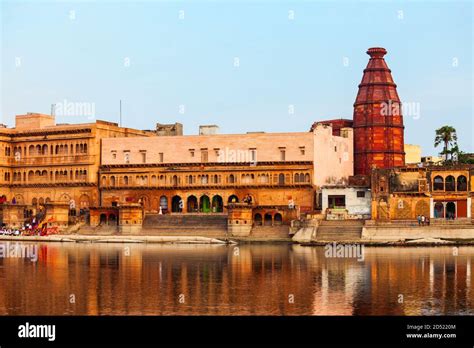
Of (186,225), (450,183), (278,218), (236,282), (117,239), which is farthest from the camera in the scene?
(186,225)

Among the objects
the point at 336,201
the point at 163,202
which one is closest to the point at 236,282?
the point at 336,201

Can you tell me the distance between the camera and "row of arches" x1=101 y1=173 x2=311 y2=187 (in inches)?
3750

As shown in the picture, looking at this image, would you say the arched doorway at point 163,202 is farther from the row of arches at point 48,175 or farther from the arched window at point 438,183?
the arched window at point 438,183

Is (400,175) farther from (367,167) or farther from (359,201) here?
(367,167)

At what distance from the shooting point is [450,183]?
85.9 metres

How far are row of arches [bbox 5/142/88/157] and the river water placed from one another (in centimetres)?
2982

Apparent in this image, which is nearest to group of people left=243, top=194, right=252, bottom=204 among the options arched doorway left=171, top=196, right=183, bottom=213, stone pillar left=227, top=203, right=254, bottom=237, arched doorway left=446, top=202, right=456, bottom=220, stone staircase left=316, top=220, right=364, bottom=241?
stone pillar left=227, top=203, right=254, bottom=237

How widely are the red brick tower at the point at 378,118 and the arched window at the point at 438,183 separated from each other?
15.6 meters

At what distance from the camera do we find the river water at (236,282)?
132ft

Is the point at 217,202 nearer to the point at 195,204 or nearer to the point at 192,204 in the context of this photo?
the point at 195,204

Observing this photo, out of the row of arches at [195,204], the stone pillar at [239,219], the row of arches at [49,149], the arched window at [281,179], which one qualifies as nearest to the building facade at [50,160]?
the row of arches at [49,149]

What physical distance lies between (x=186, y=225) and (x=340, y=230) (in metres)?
16.2
